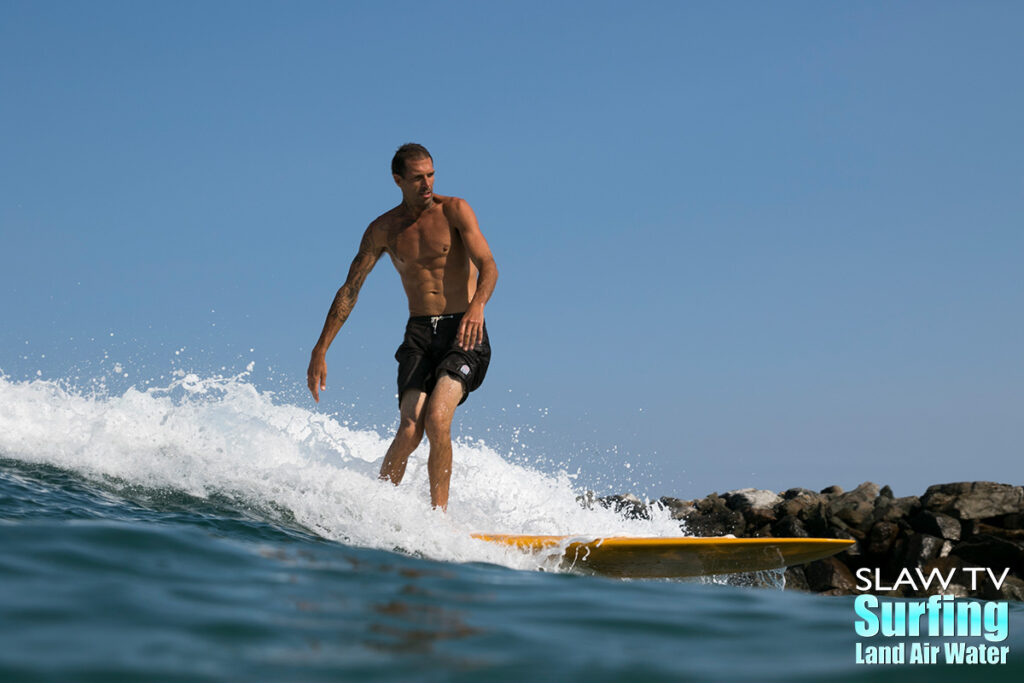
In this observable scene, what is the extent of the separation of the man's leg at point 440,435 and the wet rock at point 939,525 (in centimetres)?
642

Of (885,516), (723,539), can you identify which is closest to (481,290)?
(723,539)

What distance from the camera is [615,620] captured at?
316cm

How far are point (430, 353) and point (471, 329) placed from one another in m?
0.54

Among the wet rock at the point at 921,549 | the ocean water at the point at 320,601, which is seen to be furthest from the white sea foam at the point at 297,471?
the wet rock at the point at 921,549

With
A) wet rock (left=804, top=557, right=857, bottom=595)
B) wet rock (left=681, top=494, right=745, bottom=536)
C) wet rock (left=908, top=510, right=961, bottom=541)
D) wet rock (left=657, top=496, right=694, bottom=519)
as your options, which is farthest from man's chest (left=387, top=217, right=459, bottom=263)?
wet rock (left=657, top=496, right=694, bottom=519)

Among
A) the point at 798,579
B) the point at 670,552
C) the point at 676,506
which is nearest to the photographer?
the point at 670,552

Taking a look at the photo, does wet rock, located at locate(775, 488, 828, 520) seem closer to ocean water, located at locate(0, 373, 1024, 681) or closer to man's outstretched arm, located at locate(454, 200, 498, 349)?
ocean water, located at locate(0, 373, 1024, 681)

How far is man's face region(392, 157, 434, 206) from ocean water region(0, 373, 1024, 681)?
208 centimetres

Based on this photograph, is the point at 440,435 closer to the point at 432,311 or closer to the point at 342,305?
the point at 432,311

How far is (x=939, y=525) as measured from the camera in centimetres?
973

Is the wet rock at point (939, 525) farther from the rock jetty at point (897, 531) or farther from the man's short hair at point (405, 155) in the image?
the man's short hair at point (405, 155)

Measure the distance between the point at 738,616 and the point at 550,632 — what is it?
0.99 m

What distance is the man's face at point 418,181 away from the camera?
6.20m

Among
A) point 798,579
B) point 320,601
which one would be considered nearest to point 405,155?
point 320,601
